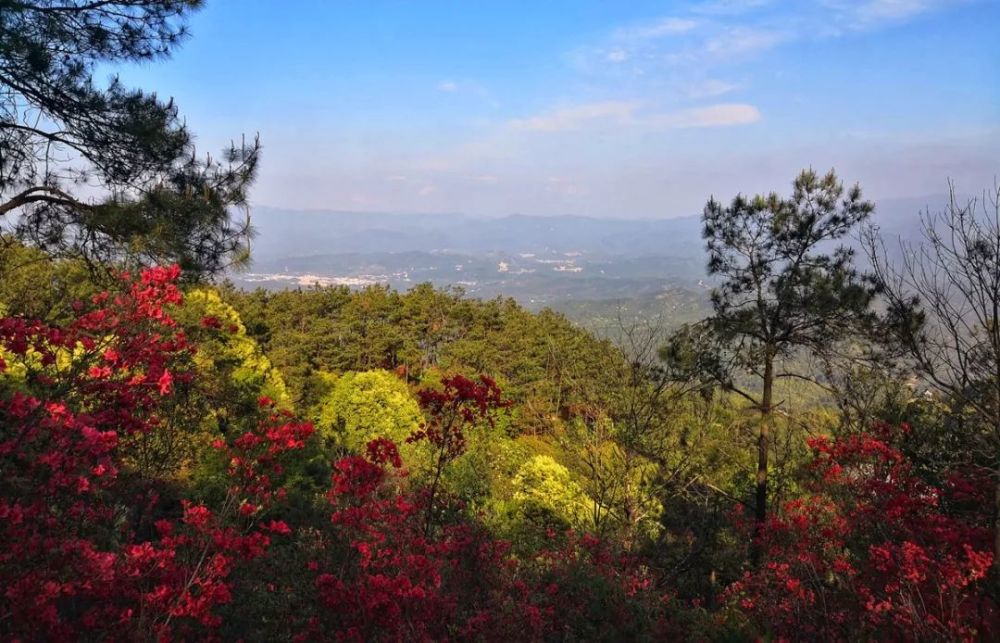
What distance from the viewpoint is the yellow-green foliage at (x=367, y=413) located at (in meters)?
20.4

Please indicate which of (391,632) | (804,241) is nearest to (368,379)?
(804,241)

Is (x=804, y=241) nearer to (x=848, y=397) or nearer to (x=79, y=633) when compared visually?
(x=848, y=397)

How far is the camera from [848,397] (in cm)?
964

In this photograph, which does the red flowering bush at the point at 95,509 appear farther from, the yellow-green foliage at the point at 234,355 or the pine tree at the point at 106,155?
the yellow-green foliage at the point at 234,355

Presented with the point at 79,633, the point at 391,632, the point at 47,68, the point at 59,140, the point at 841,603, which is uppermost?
the point at 47,68

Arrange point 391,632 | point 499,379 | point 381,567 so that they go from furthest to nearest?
point 499,379 → point 381,567 → point 391,632

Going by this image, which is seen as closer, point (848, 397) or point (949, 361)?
point (949, 361)

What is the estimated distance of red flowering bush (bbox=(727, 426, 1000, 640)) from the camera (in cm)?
430

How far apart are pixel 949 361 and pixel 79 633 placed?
7.35 metres

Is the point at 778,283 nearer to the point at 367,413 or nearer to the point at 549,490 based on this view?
the point at 549,490

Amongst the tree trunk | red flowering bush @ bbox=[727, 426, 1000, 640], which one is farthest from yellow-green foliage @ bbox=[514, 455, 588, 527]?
red flowering bush @ bbox=[727, 426, 1000, 640]

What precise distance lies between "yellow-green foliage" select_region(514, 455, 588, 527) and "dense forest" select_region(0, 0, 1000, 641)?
336 centimetres

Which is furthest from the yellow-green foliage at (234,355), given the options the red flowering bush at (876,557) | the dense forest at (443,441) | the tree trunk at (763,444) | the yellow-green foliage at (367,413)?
the red flowering bush at (876,557)

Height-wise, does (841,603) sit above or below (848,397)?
below
